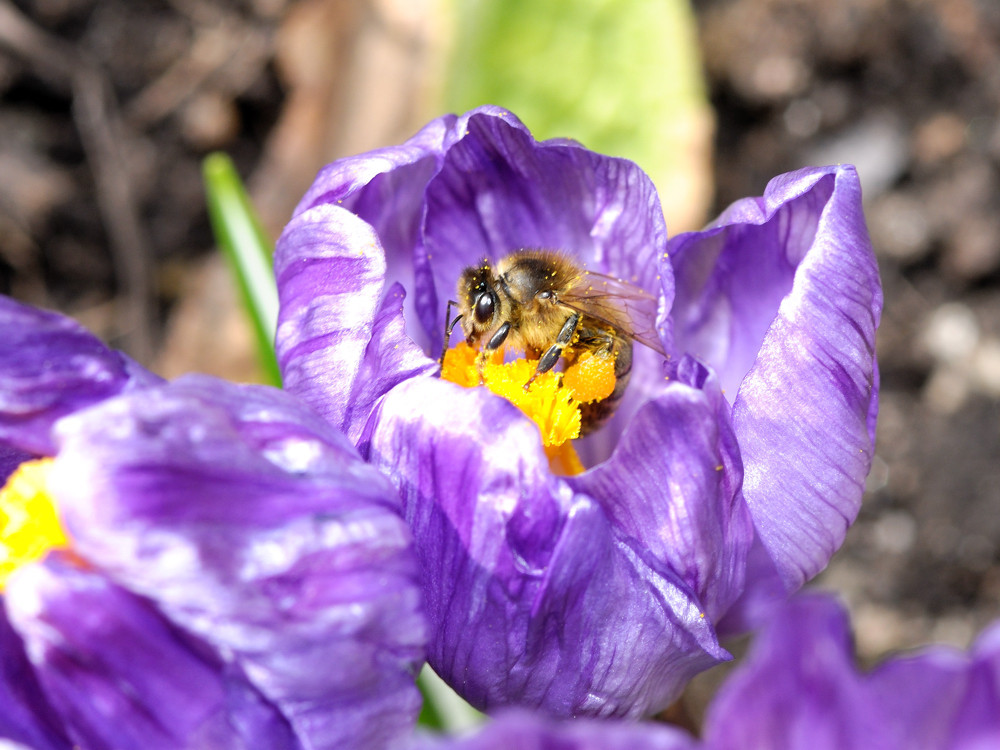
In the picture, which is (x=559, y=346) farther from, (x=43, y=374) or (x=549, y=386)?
(x=43, y=374)

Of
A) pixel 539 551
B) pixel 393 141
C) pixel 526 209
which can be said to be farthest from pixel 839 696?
pixel 393 141

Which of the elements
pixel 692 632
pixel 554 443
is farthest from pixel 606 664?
pixel 554 443

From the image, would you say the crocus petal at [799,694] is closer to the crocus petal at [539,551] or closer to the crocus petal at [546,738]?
the crocus petal at [546,738]

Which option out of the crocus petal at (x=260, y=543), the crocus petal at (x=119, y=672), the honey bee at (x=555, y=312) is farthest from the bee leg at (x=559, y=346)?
the crocus petal at (x=119, y=672)

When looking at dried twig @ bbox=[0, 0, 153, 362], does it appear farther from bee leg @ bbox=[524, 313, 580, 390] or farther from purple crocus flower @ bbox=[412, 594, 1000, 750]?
purple crocus flower @ bbox=[412, 594, 1000, 750]

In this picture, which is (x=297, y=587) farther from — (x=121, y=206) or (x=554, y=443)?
(x=121, y=206)

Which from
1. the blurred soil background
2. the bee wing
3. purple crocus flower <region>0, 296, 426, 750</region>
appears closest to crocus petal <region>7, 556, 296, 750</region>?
purple crocus flower <region>0, 296, 426, 750</region>
